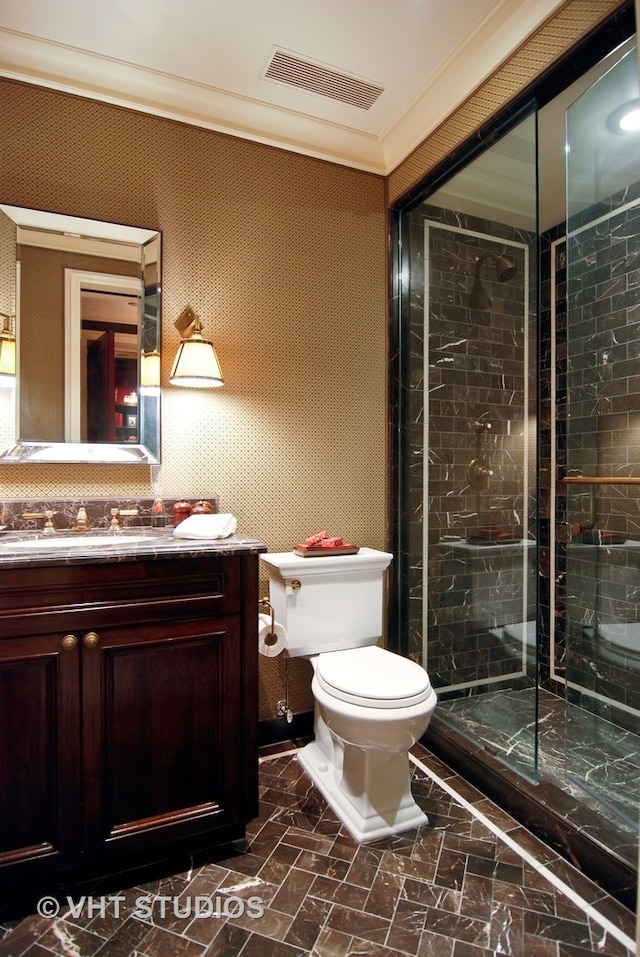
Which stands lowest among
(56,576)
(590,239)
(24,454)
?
(56,576)

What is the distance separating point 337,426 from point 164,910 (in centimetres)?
185

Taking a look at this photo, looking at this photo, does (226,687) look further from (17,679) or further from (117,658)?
(17,679)

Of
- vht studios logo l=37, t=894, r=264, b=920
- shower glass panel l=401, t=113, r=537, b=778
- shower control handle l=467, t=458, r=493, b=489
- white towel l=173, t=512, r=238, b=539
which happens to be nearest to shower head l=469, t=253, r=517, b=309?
shower glass panel l=401, t=113, r=537, b=778

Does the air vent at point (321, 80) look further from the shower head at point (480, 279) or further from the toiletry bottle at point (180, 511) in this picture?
the toiletry bottle at point (180, 511)

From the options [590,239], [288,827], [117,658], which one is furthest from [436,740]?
[590,239]

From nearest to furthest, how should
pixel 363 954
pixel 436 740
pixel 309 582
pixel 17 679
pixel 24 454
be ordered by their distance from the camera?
pixel 363 954
pixel 17 679
pixel 24 454
pixel 309 582
pixel 436 740

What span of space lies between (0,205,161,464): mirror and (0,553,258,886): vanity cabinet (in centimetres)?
71

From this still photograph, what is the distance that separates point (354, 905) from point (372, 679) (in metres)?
0.60

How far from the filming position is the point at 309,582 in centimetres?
207

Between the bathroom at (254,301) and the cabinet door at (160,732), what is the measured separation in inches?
27.2

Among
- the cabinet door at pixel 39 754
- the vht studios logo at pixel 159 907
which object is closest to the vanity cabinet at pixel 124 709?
the cabinet door at pixel 39 754

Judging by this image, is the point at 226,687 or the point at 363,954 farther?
the point at 226,687

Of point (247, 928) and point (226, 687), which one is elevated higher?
point (226, 687)

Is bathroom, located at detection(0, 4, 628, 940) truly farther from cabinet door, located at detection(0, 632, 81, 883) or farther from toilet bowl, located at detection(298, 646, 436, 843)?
cabinet door, located at detection(0, 632, 81, 883)
